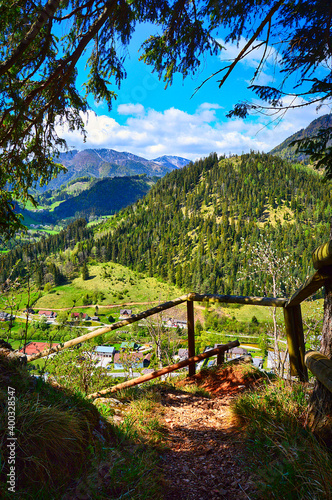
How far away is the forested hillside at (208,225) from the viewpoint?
123 metres

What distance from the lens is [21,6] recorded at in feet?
11.9

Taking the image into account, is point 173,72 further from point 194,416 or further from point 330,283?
point 194,416

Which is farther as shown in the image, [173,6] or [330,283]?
[173,6]

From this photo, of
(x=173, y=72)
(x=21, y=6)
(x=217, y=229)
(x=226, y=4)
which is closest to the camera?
(x=21, y=6)

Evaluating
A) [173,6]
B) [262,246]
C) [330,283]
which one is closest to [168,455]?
[330,283]

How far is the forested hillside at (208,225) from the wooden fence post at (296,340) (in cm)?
10112

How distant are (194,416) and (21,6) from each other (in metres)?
5.83

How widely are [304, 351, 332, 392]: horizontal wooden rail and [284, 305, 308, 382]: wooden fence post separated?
103 cm

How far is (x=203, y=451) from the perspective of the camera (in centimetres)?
258

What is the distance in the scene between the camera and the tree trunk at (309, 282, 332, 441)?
6.69 feet

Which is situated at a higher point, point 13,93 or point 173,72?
point 173,72

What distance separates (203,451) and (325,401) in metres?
1.25

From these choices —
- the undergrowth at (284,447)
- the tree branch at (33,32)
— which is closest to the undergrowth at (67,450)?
the undergrowth at (284,447)

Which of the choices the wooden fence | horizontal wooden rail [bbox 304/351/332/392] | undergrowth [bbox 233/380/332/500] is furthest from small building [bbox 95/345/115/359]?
horizontal wooden rail [bbox 304/351/332/392]
